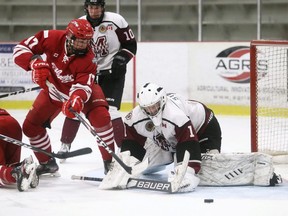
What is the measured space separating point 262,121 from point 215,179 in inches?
65.0

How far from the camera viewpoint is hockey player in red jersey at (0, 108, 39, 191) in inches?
157

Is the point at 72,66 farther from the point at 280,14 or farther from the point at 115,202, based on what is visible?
the point at 280,14

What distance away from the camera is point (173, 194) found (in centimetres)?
396

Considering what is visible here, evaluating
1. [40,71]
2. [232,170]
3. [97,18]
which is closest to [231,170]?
[232,170]

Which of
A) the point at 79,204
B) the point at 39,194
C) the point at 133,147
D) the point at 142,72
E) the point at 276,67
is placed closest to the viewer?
the point at 79,204

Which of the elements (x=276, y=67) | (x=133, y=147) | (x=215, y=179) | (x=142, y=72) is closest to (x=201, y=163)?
(x=215, y=179)

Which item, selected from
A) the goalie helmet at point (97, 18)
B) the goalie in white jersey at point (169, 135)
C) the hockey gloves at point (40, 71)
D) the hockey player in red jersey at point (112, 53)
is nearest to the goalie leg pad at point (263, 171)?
the goalie in white jersey at point (169, 135)

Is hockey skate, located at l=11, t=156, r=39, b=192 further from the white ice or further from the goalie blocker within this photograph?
the goalie blocker

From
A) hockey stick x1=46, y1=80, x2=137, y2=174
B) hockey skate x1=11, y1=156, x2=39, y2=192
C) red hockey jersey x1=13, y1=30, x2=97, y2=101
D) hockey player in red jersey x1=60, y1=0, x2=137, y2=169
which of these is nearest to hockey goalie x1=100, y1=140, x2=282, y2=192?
hockey stick x1=46, y1=80, x2=137, y2=174

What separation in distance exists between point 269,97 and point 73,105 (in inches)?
114

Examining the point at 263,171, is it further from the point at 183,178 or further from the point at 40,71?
the point at 40,71

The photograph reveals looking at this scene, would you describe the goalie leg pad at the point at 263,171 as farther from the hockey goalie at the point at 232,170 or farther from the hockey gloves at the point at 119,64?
the hockey gloves at the point at 119,64

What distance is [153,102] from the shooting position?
3928 millimetres

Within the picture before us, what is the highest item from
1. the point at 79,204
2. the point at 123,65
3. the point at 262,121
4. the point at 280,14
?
the point at 280,14
